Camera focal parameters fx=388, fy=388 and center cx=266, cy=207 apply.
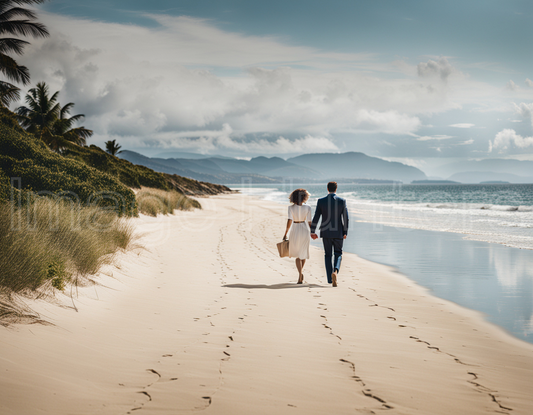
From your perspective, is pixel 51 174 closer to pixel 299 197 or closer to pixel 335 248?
pixel 299 197

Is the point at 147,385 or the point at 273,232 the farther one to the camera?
the point at 273,232

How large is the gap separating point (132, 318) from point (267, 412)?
283 centimetres

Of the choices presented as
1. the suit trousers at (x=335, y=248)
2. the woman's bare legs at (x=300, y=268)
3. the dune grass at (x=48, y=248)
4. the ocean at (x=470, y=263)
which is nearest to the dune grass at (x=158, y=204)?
the ocean at (x=470, y=263)

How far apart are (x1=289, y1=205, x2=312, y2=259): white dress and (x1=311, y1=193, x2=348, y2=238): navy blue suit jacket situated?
0.22m

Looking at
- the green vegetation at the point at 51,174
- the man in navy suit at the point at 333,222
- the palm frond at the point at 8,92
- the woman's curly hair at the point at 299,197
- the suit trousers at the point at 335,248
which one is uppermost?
the palm frond at the point at 8,92

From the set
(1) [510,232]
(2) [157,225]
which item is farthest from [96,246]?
(1) [510,232]

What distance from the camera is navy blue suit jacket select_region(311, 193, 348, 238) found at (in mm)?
7426

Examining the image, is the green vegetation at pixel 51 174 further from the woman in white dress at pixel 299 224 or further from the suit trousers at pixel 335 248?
the suit trousers at pixel 335 248

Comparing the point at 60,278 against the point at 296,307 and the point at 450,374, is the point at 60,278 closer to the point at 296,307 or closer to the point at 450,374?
the point at 296,307

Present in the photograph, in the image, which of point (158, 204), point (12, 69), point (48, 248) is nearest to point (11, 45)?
point (12, 69)

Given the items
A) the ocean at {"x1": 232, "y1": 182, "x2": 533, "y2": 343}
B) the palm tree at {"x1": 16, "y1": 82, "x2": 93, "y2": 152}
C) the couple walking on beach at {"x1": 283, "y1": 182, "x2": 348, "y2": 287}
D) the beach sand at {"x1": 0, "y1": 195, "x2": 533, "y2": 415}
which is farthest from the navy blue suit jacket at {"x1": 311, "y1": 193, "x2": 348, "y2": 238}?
the palm tree at {"x1": 16, "y1": 82, "x2": 93, "y2": 152}

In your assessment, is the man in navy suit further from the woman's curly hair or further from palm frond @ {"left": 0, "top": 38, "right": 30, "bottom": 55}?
palm frond @ {"left": 0, "top": 38, "right": 30, "bottom": 55}

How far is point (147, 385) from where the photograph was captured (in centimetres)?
313

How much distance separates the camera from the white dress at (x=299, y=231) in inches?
299
